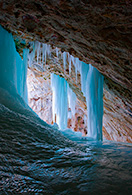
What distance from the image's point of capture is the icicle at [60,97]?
31.2 ft

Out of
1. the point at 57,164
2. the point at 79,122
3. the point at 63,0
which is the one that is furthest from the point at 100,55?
the point at 79,122

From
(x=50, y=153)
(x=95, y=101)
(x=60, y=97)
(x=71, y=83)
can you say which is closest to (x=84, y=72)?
(x=95, y=101)

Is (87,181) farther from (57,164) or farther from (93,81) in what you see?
(93,81)

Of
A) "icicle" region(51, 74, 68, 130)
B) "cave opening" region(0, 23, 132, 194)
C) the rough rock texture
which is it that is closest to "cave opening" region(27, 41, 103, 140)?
"icicle" region(51, 74, 68, 130)

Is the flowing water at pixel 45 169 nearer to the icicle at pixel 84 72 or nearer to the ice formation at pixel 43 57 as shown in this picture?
the ice formation at pixel 43 57

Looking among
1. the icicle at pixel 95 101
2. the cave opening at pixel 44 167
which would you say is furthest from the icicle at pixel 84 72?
the cave opening at pixel 44 167

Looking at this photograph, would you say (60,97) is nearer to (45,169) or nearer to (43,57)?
(43,57)

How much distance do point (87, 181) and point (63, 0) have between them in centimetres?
246

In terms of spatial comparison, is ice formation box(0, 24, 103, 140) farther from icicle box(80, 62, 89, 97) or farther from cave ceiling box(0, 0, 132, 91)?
cave ceiling box(0, 0, 132, 91)

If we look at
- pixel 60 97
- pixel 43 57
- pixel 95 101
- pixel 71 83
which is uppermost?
pixel 43 57

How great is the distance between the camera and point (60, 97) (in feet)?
32.2

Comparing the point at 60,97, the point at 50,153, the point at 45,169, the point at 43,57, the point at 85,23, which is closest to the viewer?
the point at 45,169

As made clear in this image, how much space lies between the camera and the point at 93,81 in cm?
544

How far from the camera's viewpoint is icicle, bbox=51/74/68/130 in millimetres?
9519
